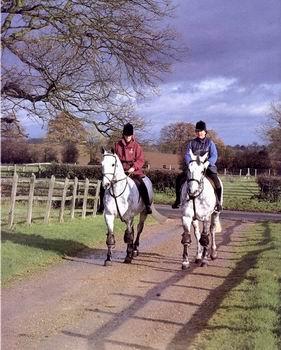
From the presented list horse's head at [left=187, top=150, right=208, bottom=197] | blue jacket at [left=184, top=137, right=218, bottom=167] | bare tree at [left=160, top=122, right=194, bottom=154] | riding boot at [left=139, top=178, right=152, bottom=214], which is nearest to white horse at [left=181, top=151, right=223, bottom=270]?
horse's head at [left=187, top=150, right=208, bottom=197]

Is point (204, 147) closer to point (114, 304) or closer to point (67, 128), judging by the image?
point (114, 304)

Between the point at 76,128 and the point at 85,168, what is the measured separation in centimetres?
1976

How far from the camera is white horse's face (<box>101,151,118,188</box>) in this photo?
10992mm

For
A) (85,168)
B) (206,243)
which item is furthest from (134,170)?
(85,168)

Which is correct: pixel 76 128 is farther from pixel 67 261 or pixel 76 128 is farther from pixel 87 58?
pixel 67 261

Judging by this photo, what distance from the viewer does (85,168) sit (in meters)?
40.5

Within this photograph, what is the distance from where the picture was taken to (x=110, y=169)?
1107cm

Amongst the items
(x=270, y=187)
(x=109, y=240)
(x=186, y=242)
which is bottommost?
(x=109, y=240)

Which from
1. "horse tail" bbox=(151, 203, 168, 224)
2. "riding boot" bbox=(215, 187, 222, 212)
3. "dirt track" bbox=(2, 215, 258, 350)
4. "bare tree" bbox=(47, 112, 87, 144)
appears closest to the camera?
"dirt track" bbox=(2, 215, 258, 350)

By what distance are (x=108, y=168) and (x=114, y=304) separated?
3903 millimetres

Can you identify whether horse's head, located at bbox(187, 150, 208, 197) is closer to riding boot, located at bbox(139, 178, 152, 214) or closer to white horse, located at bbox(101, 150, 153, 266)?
white horse, located at bbox(101, 150, 153, 266)

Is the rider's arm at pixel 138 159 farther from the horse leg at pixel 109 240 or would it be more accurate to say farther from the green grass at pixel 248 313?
the green grass at pixel 248 313

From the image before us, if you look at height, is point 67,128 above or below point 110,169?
above

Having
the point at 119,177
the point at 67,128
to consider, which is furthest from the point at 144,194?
the point at 67,128
